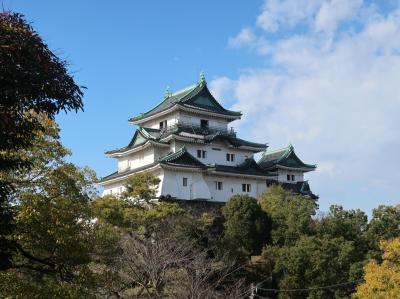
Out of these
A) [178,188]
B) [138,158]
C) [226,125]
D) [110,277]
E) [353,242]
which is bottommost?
[110,277]

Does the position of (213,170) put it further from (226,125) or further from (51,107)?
(51,107)

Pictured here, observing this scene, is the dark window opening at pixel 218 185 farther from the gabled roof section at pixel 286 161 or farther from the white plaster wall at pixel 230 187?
the gabled roof section at pixel 286 161

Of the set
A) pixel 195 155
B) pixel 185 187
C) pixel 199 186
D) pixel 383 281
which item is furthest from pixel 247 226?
pixel 195 155

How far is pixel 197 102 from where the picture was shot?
1587 inches

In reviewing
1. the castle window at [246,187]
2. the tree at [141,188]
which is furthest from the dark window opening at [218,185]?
the tree at [141,188]

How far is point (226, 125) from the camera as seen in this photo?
42.0 meters

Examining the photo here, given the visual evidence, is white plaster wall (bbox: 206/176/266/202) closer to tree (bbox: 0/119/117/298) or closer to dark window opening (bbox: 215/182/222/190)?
dark window opening (bbox: 215/182/222/190)

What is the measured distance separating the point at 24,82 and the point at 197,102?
1325 inches

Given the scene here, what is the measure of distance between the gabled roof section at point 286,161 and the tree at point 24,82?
36.2 metres

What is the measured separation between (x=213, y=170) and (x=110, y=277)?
25.7 meters

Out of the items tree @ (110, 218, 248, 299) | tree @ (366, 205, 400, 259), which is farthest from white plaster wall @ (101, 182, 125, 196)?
tree @ (366, 205, 400, 259)

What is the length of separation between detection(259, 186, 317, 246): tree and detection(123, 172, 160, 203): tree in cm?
684

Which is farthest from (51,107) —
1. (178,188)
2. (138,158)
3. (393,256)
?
(138,158)

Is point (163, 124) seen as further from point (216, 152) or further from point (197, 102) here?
point (216, 152)
